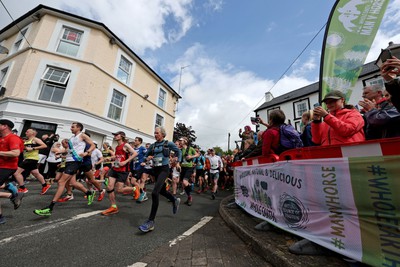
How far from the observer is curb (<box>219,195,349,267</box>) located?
188cm

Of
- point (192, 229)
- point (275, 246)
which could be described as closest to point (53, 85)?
point (192, 229)

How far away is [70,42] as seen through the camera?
40.1 feet

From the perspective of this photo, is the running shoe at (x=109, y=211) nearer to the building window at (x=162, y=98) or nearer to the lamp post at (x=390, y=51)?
the lamp post at (x=390, y=51)

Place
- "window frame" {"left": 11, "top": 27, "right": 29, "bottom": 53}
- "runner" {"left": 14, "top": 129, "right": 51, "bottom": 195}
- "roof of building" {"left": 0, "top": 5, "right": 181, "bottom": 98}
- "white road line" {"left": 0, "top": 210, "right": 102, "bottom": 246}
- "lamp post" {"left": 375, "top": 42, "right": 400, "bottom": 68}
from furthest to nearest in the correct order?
"window frame" {"left": 11, "top": 27, "right": 29, "bottom": 53} < "roof of building" {"left": 0, "top": 5, "right": 181, "bottom": 98} < "runner" {"left": 14, "top": 129, "right": 51, "bottom": 195} < "white road line" {"left": 0, "top": 210, "right": 102, "bottom": 246} < "lamp post" {"left": 375, "top": 42, "right": 400, "bottom": 68}

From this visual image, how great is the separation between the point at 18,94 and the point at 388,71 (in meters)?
14.8

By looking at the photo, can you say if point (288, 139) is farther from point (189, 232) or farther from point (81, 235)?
point (81, 235)

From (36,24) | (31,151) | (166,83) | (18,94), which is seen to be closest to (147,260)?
(31,151)

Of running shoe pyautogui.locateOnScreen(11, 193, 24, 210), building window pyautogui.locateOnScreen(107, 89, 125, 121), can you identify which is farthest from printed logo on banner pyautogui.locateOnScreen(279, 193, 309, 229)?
building window pyautogui.locateOnScreen(107, 89, 125, 121)

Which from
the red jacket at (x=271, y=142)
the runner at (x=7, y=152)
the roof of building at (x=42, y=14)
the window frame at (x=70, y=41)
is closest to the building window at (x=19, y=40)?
the roof of building at (x=42, y=14)

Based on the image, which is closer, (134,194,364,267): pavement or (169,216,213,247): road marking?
(134,194,364,267): pavement

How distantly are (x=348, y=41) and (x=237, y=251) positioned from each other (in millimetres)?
4660

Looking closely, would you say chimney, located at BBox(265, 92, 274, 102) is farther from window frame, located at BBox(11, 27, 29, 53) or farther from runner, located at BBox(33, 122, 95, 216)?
runner, located at BBox(33, 122, 95, 216)

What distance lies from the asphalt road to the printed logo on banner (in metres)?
1.74

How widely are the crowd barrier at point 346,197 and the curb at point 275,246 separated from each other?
157 millimetres
